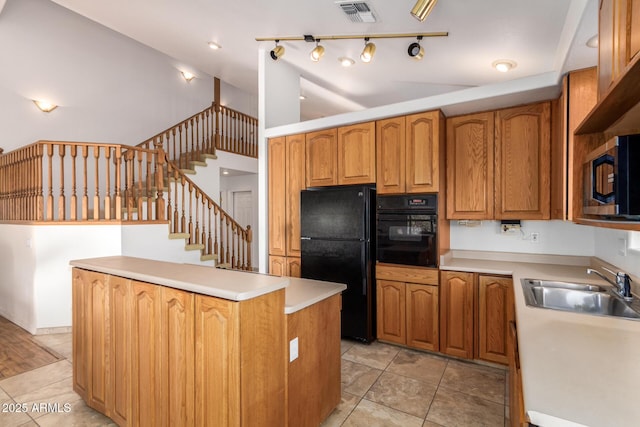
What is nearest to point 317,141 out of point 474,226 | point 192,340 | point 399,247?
point 399,247

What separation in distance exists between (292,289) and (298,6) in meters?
2.43

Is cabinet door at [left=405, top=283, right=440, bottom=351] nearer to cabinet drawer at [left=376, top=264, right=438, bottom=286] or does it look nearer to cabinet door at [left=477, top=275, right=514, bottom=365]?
cabinet drawer at [left=376, top=264, right=438, bottom=286]

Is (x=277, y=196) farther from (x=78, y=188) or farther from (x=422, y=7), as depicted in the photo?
(x=78, y=188)

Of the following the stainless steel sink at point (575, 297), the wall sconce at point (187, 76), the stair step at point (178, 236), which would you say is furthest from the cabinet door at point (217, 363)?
the wall sconce at point (187, 76)

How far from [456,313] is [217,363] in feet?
7.27

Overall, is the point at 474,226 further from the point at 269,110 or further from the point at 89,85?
the point at 89,85

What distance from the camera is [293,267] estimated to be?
12.0 feet

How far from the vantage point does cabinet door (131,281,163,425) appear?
1.66m

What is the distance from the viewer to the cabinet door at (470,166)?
2861 mm

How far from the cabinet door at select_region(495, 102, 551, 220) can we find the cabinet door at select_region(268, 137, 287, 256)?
2.24 metres

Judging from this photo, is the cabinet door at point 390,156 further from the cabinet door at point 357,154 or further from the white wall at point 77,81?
the white wall at point 77,81

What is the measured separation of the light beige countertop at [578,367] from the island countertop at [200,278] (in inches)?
40.2

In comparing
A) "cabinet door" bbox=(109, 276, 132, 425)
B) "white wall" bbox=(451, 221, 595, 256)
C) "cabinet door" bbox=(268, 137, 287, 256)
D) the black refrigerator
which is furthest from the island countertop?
"white wall" bbox=(451, 221, 595, 256)

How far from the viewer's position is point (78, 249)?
143 inches
